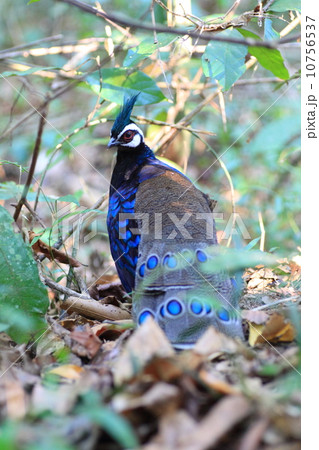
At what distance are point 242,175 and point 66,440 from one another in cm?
545

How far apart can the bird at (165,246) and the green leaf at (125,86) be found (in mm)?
117

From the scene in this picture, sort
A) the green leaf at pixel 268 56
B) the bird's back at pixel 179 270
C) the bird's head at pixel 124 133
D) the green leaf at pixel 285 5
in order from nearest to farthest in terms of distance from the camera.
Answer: the bird's back at pixel 179 270, the green leaf at pixel 285 5, the green leaf at pixel 268 56, the bird's head at pixel 124 133

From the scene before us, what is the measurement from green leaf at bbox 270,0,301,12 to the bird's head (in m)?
1.17

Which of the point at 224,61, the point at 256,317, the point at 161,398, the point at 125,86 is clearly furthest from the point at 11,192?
the point at 161,398

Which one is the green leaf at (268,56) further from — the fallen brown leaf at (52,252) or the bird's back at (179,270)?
the fallen brown leaf at (52,252)

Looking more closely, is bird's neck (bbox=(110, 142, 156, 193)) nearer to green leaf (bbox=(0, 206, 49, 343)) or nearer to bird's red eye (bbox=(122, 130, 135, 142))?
bird's red eye (bbox=(122, 130, 135, 142))

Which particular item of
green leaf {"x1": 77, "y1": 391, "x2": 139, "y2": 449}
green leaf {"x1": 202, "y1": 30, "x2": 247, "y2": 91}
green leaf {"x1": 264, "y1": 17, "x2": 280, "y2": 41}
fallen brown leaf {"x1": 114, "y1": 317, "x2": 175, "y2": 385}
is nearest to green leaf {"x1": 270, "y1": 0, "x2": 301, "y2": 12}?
green leaf {"x1": 264, "y1": 17, "x2": 280, "y2": 41}

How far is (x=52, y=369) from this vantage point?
2168 mm

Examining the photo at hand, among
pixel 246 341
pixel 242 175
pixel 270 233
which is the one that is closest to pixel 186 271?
pixel 246 341

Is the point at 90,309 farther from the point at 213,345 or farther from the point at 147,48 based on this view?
the point at 147,48

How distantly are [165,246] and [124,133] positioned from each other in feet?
4.49

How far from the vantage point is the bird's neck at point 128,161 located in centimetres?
387

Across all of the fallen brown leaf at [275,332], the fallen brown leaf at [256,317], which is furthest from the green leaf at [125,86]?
the fallen brown leaf at [275,332]
